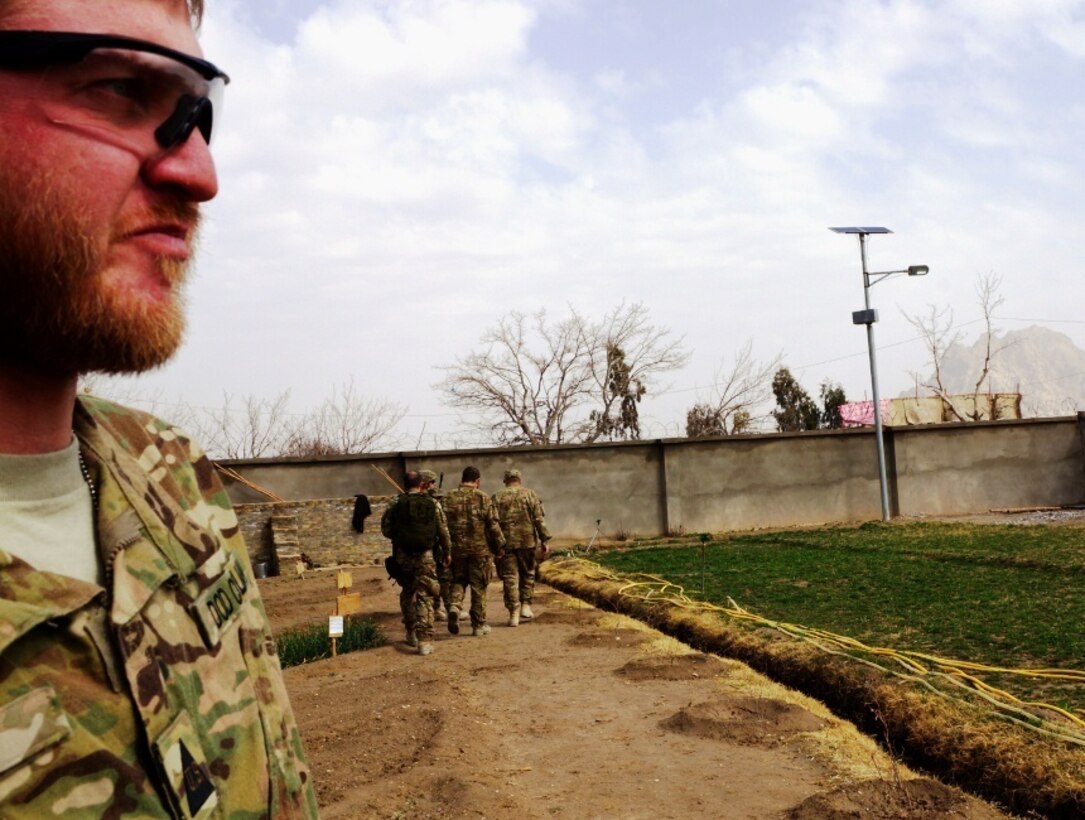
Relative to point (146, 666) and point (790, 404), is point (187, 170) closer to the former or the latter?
point (146, 666)

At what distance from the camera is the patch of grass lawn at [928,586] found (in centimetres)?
777

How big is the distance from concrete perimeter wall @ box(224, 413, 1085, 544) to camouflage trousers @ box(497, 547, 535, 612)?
10494 mm

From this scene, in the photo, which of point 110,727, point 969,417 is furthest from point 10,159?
point 969,417

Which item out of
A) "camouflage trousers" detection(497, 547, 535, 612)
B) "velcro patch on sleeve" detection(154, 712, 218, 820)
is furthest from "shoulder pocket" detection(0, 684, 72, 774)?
"camouflage trousers" detection(497, 547, 535, 612)

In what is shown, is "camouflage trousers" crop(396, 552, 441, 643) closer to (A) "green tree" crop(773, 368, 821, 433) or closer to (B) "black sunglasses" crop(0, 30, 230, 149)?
(B) "black sunglasses" crop(0, 30, 230, 149)

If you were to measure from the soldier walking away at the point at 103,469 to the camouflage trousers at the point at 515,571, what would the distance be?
10.7 m

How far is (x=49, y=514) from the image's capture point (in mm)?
1128

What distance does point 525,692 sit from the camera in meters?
7.99

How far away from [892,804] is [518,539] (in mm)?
7645

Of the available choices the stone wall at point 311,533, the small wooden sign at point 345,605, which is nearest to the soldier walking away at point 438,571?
the small wooden sign at point 345,605

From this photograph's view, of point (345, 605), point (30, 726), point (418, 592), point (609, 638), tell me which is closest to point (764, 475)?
point (609, 638)

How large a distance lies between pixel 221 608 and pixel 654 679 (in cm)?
703

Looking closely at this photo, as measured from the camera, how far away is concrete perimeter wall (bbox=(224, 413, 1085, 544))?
23109mm

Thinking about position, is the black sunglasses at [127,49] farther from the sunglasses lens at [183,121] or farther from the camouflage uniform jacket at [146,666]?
the camouflage uniform jacket at [146,666]
